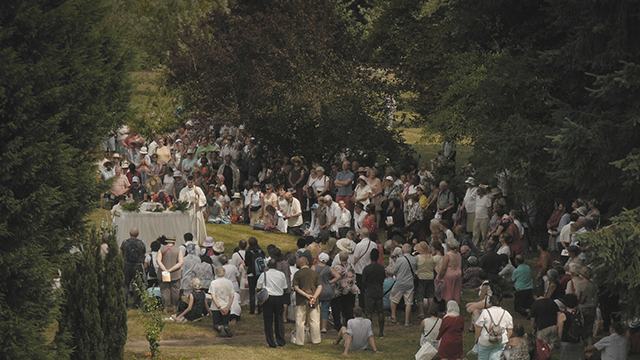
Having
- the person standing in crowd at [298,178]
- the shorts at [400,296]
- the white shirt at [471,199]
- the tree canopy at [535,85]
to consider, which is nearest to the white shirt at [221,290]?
the shorts at [400,296]

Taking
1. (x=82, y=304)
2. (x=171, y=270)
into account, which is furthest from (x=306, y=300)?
(x=82, y=304)

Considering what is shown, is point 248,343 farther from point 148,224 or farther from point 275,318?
point 148,224

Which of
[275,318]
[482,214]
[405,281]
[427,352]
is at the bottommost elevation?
[427,352]

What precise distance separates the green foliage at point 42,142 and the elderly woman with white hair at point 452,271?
8111 millimetres

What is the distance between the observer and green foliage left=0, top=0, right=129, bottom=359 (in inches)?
431

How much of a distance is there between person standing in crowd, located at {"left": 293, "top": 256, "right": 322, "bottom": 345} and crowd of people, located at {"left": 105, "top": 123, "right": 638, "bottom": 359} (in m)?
0.02

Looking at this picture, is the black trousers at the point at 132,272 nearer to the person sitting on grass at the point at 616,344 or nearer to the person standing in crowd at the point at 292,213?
the person standing in crowd at the point at 292,213

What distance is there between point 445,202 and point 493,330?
27.9ft

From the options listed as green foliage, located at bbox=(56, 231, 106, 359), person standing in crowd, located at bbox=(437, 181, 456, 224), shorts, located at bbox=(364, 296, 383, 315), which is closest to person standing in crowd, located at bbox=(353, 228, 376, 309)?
shorts, located at bbox=(364, 296, 383, 315)

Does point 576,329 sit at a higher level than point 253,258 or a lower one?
lower

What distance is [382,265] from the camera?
690 inches

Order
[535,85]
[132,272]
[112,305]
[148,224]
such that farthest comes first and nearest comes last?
[535,85] < [148,224] < [132,272] < [112,305]

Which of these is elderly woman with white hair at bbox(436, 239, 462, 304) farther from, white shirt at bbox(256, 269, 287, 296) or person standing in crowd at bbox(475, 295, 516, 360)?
white shirt at bbox(256, 269, 287, 296)

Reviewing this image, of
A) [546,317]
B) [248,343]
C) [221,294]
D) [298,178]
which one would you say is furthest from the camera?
[298,178]
